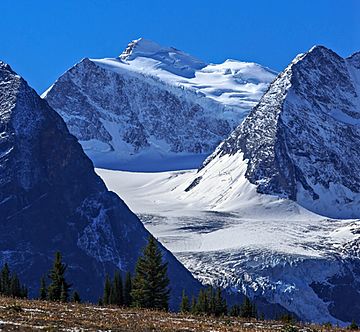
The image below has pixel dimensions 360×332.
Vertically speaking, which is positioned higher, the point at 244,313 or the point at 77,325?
the point at 244,313

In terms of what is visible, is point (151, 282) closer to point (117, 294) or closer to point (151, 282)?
point (151, 282)

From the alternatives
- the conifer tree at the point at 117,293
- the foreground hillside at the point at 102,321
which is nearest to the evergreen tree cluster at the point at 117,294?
the conifer tree at the point at 117,293

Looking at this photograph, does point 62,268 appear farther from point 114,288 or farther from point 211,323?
point 211,323

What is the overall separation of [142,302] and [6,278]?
39744 millimetres

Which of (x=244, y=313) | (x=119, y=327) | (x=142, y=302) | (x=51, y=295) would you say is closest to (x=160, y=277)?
(x=142, y=302)

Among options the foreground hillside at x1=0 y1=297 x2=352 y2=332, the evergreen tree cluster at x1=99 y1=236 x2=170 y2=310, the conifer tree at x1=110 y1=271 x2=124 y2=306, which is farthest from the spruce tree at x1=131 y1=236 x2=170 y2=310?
the foreground hillside at x1=0 y1=297 x2=352 y2=332

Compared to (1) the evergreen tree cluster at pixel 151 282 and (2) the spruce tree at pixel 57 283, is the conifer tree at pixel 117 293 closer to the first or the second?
(2) the spruce tree at pixel 57 283

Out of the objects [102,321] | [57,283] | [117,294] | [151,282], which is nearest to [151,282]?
[151,282]

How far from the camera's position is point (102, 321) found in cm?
4909

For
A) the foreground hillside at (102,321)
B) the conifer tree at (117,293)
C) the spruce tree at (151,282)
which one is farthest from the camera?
Result: the conifer tree at (117,293)

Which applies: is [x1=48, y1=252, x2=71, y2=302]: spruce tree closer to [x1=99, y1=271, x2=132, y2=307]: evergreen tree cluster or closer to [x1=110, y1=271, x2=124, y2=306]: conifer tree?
[x1=99, y1=271, x2=132, y2=307]: evergreen tree cluster

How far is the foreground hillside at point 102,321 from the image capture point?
150 feet

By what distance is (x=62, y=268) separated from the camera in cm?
10531

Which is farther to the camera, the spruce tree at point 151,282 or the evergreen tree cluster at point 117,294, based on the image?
the evergreen tree cluster at point 117,294
